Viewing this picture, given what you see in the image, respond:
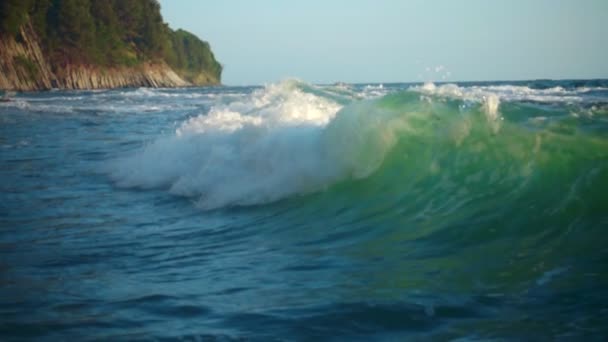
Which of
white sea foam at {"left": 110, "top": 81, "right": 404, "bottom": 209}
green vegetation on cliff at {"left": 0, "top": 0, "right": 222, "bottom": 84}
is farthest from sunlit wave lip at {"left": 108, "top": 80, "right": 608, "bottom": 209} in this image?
green vegetation on cliff at {"left": 0, "top": 0, "right": 222, "bottom": 84}

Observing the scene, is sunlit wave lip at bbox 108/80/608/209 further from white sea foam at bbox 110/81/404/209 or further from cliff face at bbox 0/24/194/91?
cliff face at bbox 0/24/194/91

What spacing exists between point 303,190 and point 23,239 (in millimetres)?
3201

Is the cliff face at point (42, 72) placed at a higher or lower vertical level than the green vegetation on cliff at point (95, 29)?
lower

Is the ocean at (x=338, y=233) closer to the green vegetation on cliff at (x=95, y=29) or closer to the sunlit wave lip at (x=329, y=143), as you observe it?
the sunlit wave lip at (x=329, y=143)

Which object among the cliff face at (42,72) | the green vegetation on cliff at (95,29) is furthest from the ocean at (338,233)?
the green vegetation on cliff at (95,29)

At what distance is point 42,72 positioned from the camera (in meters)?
64.4

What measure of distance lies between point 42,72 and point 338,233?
6582 cm

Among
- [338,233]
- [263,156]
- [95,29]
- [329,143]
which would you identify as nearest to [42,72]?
[95,29]

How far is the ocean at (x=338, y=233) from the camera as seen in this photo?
3580mm

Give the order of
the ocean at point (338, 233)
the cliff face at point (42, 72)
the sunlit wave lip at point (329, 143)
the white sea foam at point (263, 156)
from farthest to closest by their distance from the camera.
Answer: the cliff face at point (42, 72)
the white sea foam at point (263, 156)
the sunlit wave lip at point (329, 143)
the ocean at point (338, 233)

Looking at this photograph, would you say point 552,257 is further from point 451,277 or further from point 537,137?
point 537,137

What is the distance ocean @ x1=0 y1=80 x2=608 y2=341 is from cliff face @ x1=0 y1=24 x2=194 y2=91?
54.1m

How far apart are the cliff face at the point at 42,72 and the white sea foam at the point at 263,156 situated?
53.3 meters

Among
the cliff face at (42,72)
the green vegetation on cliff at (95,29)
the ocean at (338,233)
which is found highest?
the green vegetation on cliff at (95,29)
